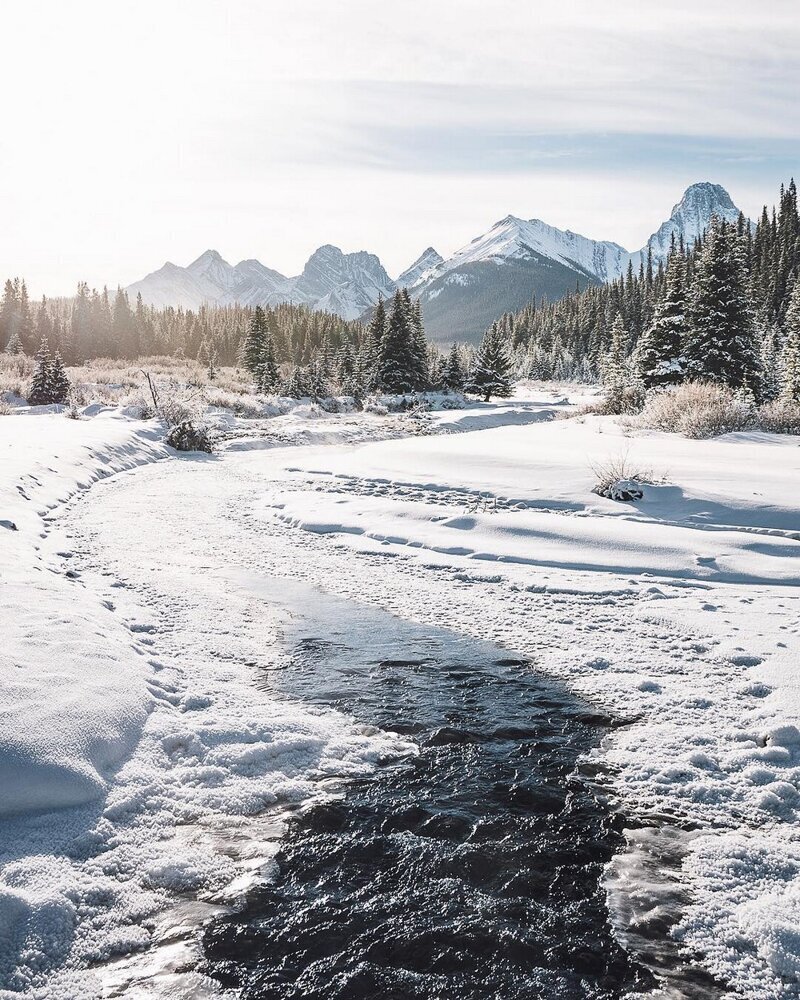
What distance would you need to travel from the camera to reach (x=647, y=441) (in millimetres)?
16203

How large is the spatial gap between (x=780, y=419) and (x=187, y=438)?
17.5 meters

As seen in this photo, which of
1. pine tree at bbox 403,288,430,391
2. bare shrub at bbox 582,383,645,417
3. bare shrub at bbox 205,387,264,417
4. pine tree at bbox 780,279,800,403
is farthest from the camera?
pine tree at bbox 403,288,430,391

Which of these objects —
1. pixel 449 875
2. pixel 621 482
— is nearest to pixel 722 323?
pixel 621 482

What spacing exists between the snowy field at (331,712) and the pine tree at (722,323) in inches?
652

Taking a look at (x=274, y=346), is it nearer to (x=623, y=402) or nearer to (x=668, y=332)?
(x=668, y=332)

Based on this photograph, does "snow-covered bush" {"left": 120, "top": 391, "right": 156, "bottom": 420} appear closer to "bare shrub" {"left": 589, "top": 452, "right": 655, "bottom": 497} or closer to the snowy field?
the snowy field

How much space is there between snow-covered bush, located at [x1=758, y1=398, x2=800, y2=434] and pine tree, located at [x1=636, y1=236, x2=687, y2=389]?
30.3 ft

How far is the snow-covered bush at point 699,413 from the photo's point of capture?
694 inches

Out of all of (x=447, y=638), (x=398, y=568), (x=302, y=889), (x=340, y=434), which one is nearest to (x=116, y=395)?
(x=340, y=434)

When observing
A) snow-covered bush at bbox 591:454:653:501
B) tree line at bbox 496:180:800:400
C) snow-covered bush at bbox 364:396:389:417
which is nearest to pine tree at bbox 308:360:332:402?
snow-covered bush at bbox 364:396:389:417

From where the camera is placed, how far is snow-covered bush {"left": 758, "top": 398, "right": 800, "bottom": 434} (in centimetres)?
1838

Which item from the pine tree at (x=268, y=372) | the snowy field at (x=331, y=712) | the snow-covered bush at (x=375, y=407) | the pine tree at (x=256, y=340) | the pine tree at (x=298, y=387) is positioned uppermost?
the pine tree at (x=256, y=340)

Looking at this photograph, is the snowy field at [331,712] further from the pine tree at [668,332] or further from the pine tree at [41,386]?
the pine tree at [41,386]

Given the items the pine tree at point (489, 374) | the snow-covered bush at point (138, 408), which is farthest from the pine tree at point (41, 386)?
the pine tree at point (489, 374)
